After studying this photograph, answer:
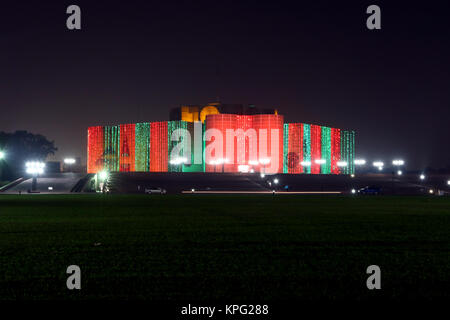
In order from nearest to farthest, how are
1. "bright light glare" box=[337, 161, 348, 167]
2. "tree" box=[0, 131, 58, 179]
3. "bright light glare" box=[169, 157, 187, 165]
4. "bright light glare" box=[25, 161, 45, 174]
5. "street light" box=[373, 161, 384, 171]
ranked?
1. "bright light glare" box=[25, 161, 45, 174]
2. "tree" box=[0, 131, 58, 179]
3. "bright light glare" box=[169, 157, 187, 165]
4. "bright light glare" box=[337, 161, 348, 167]
5. "street light" box=[373, 161, 384, 171]

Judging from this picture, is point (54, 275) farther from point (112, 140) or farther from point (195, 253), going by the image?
point (112, 140)

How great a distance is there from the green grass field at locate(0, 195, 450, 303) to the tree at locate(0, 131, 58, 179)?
87106 millimetres

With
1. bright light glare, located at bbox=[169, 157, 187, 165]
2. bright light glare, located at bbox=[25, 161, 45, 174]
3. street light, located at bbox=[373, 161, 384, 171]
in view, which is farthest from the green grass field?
street light, located at bbox=[373, 161, 384, 171]

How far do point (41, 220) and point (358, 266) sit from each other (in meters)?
14.5

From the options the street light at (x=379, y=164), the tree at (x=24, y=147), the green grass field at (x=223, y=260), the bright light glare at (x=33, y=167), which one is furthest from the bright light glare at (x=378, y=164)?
the green grass field at (x=223, y=260)

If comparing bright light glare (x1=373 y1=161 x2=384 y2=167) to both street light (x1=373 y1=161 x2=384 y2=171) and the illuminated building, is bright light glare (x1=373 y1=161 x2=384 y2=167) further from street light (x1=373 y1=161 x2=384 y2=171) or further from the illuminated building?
the illuminated building

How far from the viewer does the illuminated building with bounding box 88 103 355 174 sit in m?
115

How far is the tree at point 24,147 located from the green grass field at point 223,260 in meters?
87.1

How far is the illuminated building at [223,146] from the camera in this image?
376 ft

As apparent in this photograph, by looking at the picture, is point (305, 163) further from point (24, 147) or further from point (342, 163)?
point (24, 147)

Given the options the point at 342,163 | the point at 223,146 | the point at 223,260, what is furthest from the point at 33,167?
the point at 342,163

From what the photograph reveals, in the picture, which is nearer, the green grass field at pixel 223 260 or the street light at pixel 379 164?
the green grass field at pixel 223 260

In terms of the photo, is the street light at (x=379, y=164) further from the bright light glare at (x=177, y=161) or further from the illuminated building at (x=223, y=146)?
the bright light glare at (x=177, y=161)

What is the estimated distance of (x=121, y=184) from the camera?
64.7 m
